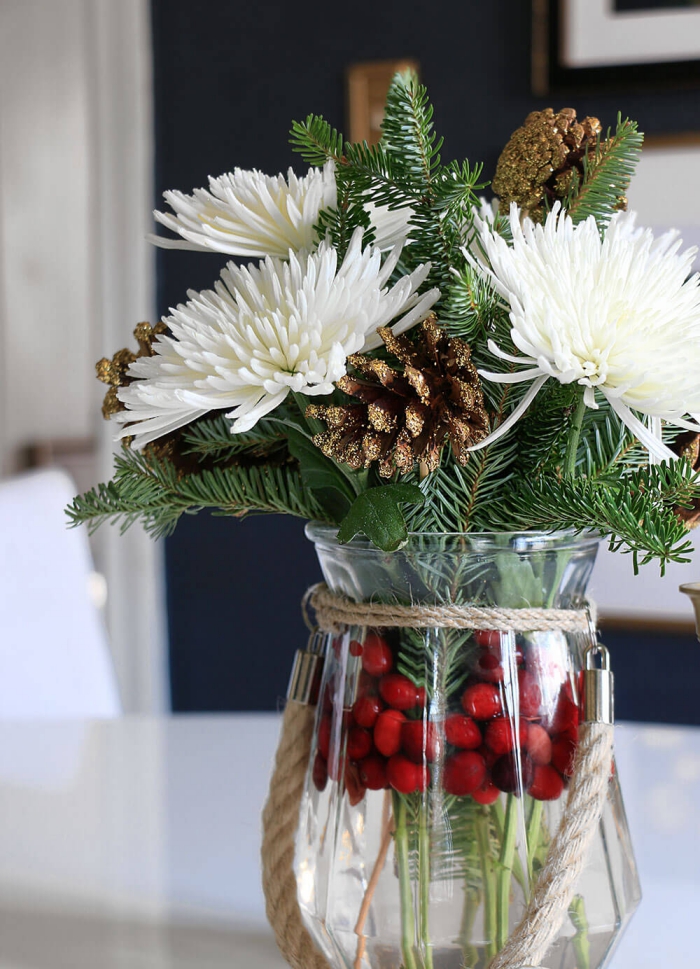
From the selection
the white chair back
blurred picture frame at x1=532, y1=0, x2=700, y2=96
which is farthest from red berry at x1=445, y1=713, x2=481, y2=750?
blurred picture frame at x1=532, y1=0, x2=700, y2=96

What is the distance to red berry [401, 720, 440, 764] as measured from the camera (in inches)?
17.8

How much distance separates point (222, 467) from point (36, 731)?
0.61 m

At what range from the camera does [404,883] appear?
0.46 m

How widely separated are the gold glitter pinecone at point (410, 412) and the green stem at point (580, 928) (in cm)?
24

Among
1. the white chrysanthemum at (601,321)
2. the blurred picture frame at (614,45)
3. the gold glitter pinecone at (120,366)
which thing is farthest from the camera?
the blurred picture frame at (614,45)

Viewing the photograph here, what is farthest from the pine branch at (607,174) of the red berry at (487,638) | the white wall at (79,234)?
the white wall at (79,234)

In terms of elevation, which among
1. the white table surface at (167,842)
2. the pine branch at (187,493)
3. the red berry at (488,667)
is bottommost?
the white table surface at (167,842)

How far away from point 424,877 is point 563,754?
0.09 metres

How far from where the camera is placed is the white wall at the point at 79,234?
2090 mm

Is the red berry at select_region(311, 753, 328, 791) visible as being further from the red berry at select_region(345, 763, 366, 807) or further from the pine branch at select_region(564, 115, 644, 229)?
the pine branch at select_region(564, 115, 644, 229)

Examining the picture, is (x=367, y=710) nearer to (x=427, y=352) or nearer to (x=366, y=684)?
(x=366, y=684)

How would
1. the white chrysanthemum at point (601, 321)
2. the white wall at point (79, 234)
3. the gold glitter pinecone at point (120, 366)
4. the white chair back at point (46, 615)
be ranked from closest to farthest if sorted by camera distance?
1. the white chrysanthemum at point (601, 321)
2. the gold glitter pinecone at point (120, 366)
3. the white chair back at point (46, 615)
4. the white wall at point (79, 234)

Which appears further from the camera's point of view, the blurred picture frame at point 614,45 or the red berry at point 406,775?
the blurred picture frame at point 614,45

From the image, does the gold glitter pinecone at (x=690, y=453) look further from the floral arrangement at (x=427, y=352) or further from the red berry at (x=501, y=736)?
the red berry at (x=501, y=736)
